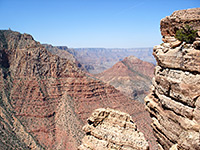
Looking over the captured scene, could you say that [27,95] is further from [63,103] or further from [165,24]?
[165,24]

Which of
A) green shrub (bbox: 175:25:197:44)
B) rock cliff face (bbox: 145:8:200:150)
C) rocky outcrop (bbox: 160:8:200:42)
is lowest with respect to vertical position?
rock cliff face (bbox: 145:8:200:150)

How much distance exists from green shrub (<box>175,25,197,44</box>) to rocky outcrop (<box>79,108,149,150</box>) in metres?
9.00

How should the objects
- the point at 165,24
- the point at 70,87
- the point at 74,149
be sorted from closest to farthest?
the point at 165,24, the point at 74,149, the point at 70,87

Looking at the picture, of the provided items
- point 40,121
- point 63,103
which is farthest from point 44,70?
point 40,121

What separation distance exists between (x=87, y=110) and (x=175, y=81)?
56.6 m

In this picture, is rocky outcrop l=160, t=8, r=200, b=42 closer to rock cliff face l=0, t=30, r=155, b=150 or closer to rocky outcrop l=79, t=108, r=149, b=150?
rocky outcrop l=79, t=108, r=149, b=150

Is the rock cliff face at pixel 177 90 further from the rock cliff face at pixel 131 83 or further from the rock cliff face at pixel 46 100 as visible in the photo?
the rock cliff face at pixel 131 83

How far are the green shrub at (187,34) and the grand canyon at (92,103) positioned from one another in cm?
29

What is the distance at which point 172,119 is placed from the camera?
1530cm

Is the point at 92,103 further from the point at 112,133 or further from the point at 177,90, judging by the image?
the point at 177,90

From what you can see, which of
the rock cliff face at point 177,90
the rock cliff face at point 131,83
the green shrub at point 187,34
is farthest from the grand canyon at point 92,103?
the rock cliff face at point 131,83

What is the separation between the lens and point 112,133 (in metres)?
17.3

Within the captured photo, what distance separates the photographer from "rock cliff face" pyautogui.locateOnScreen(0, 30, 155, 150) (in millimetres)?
58000

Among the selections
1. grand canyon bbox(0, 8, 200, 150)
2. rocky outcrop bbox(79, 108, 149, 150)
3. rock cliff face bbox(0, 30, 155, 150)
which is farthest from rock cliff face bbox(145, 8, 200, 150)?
rock cliff face bbox(0, 30, 155, 150)
